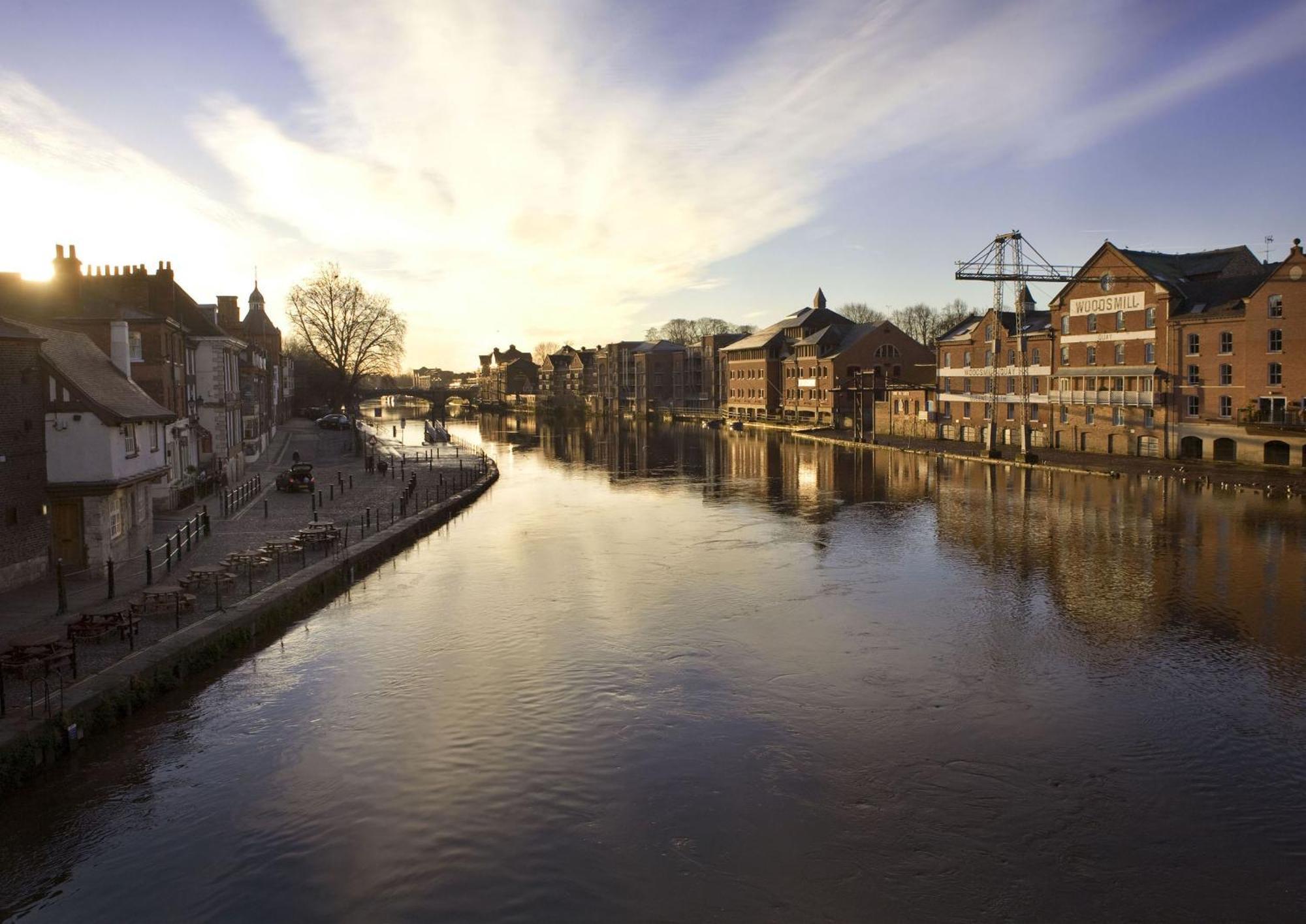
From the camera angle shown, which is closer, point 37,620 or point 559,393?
point 37,620

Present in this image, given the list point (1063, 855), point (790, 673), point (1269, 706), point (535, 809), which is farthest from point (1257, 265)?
point (535, 809)

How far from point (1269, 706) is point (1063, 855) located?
712 cm

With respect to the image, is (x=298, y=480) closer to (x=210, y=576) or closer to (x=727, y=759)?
(x=210, y=576)

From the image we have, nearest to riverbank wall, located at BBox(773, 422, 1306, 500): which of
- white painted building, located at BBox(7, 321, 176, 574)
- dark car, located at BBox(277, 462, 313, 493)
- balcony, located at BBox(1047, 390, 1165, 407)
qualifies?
balcony, located at BBox(1047, 390, 1165, 407)

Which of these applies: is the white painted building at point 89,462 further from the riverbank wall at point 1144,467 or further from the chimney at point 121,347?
the riverbank wall at point 1144,467

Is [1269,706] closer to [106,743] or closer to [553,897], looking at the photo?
[553,897]

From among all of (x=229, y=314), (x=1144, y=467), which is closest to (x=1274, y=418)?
(x=1144, y=467)

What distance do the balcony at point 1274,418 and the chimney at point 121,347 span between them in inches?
1970

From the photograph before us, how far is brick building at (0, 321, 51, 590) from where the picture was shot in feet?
65.2

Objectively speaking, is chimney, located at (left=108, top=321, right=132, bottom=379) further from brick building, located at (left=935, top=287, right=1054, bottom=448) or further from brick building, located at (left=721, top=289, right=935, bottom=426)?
brick building, located at (left=721, top=289, right=935, bottom=426)

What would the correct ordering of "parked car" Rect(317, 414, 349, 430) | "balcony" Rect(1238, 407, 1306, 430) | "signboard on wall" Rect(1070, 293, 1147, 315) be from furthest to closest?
"parked car" Rect(317, 414, 349, 430), "signboard on wall" Rect(1070, 293, 1147, 315), "balcony" Rect(1238, 407, 1306, 430)

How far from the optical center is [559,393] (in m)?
174

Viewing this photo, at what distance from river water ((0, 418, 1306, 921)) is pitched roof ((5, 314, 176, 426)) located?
8.25m

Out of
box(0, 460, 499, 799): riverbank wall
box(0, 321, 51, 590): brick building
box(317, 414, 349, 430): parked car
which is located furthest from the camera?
box(317, 414, 349, 430): parked car
